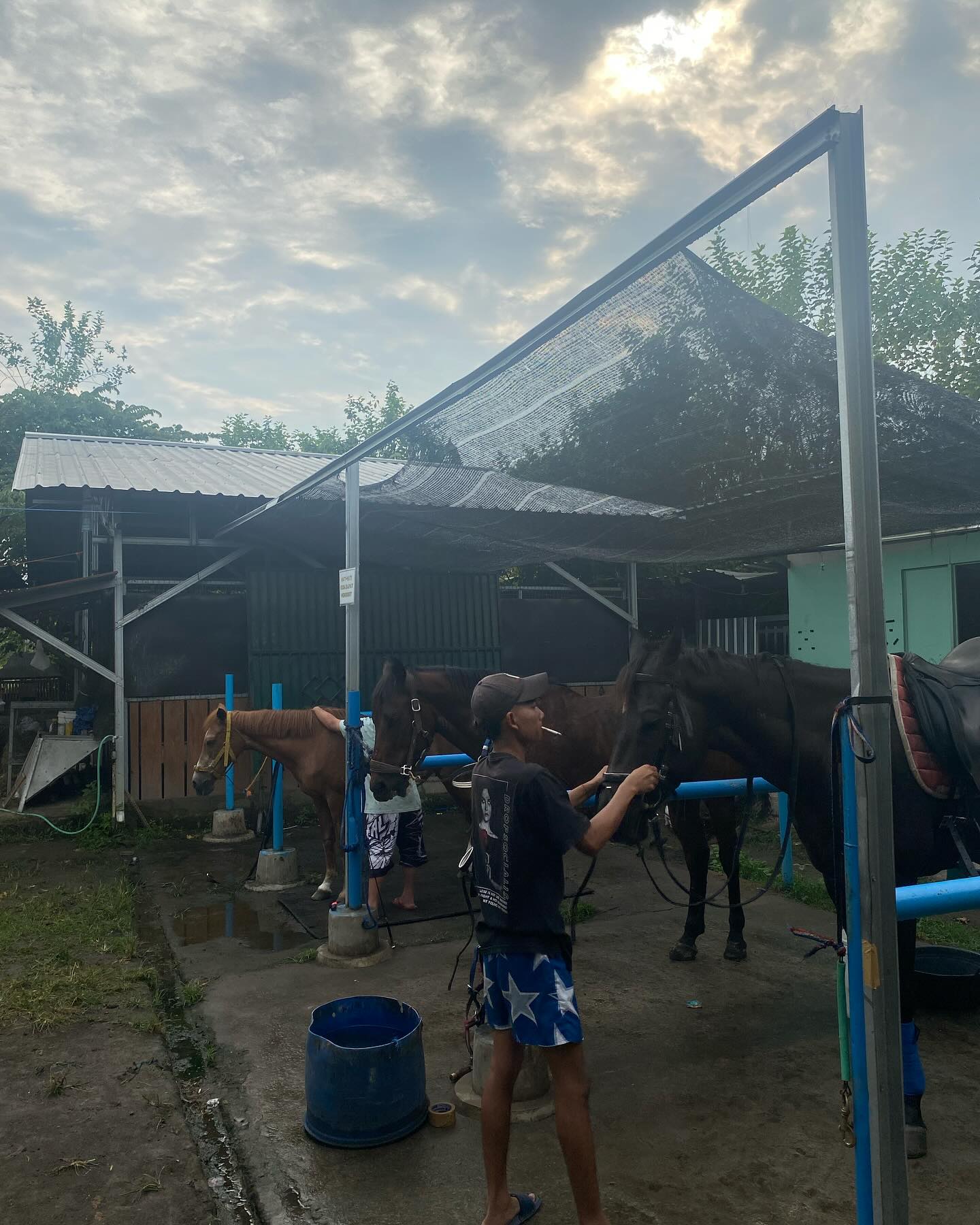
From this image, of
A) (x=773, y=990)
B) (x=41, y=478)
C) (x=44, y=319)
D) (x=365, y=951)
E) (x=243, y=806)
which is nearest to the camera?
(x=773, y=990)

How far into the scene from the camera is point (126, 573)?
9680mm

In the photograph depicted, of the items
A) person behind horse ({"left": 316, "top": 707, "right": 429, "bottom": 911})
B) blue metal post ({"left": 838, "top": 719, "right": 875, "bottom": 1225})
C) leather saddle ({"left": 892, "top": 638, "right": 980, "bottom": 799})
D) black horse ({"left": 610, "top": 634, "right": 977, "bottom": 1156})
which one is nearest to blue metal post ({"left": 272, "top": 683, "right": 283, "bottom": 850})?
person behind horse ({"left": 316, "top": 707, "right": 429, "bottom": 911})

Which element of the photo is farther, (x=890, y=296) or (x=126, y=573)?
(x=890, y=296)

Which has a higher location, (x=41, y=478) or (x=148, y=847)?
(x=41, y=478)

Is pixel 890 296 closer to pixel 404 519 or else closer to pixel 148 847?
pixel 404 519

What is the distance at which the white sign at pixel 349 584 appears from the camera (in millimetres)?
5160

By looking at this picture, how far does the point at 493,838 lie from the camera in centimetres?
259

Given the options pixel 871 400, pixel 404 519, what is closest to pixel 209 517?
pixel 404 519

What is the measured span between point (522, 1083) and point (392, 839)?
249cm

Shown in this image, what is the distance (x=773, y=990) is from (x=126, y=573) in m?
8.15

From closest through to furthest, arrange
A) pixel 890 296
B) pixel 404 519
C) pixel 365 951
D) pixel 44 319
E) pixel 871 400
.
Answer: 1. pixel 871 400
2. pixel 365 951
3. pixel 404 519
4. pixel 890 296
5. pixel 44 319

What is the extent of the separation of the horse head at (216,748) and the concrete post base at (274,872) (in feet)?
2.63

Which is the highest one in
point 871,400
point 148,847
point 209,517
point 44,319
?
point 44,319

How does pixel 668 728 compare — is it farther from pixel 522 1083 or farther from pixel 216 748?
pixel 216 748
